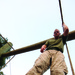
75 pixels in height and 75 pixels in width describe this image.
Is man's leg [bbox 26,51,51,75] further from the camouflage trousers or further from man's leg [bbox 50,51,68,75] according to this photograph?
man's leg [bbox 50,51,68,75]

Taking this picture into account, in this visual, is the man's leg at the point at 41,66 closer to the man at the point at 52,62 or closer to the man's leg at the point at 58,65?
the man at the point at 52,62

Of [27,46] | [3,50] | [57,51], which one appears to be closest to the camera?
[57,51]

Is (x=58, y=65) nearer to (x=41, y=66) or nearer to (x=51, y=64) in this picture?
(x=51, y=64)

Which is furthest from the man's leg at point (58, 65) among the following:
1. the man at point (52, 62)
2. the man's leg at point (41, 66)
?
the man's leg at point (41, 66)

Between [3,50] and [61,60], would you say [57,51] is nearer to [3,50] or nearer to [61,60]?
[61,60]

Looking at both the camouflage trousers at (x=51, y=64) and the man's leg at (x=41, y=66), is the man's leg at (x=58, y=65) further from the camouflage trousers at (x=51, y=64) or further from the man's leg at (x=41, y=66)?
the man's leg at (x=41, y=66)

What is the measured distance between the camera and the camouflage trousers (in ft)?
5.80

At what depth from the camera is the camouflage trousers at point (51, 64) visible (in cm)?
177

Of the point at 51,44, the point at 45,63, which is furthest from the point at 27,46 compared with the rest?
the point at 45,63

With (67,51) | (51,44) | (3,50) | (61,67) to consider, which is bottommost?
(3,50)

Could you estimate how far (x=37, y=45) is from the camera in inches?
175

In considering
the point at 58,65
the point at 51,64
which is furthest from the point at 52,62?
the point at 58,65

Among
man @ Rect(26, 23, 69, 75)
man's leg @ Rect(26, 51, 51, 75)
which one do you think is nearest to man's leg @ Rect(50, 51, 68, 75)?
man @ Rect(26, 23, 69, 75)

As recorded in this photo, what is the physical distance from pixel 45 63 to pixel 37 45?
2506 millimetres
